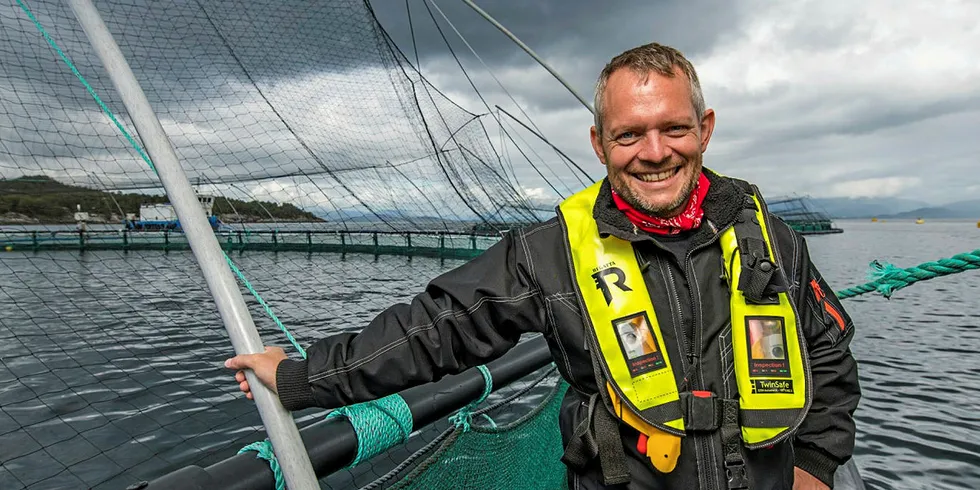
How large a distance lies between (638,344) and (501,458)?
151cm

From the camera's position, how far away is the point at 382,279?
25.1 meters

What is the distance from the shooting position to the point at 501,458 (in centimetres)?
299

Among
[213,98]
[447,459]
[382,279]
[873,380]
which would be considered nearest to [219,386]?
[213,98]

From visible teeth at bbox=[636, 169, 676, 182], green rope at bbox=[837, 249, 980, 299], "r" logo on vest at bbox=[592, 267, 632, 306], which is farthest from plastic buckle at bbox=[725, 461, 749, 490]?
green rope at bbox=[837, 249, 980, 299]

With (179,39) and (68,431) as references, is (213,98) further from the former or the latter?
(68,431)

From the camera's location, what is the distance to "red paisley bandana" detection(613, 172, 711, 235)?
194 cm

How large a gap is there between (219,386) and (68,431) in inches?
87.1

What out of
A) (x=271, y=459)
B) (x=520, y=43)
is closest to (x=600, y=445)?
(x=271, y=459)

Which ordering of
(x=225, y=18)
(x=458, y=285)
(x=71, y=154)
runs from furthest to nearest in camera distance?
(x=225, y=18), (x=71, y=154), (x=458, y=285)

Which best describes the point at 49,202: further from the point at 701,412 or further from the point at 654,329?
the point at 701,412

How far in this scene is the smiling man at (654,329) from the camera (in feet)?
5.87

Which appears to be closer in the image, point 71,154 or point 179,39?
point 71,154

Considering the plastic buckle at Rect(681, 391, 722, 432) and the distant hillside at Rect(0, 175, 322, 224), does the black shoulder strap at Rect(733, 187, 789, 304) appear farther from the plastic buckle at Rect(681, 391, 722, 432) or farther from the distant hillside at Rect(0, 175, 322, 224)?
the distant hillside at Rect(0, 175, 322, 224)

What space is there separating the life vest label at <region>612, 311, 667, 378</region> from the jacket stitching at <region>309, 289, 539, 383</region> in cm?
33
